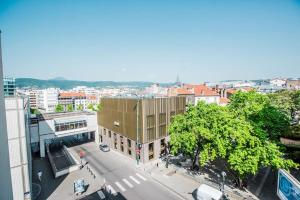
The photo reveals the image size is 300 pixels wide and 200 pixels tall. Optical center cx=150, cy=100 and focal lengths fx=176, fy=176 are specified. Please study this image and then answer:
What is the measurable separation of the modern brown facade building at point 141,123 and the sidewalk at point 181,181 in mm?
3218

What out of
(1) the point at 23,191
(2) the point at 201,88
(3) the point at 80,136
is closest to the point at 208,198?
(1) the point at 23,191

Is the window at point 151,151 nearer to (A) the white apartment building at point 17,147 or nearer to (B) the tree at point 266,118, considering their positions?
(B) the tree at point 266,118

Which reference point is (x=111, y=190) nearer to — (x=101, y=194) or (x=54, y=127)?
(x=101, y=194)

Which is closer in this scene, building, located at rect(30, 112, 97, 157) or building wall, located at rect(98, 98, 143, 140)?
building wall, located at rect(98, 98, 143, 140)

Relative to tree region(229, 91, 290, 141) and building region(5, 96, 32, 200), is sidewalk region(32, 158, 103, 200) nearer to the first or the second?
building region(5, 96, 32, 200)

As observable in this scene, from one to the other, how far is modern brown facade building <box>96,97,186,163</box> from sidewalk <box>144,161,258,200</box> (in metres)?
3.22

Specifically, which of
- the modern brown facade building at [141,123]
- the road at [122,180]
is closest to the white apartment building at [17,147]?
the road at [122,180]

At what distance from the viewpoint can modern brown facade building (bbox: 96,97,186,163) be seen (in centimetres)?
2856

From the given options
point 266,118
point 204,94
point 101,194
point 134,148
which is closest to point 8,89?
point 101,194

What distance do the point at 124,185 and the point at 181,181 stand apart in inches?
294

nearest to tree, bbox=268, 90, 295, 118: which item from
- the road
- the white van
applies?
the white van

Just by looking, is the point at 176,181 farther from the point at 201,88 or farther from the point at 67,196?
the point at 201,88

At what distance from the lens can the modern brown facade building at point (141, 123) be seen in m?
28.6

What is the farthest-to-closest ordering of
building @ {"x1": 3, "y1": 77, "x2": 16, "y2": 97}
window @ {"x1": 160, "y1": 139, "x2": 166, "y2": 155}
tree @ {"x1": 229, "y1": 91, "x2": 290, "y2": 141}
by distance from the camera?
window @ {"x1": 160, "y1": 139, "x2": 166, "y2": 155}
tree @ {"x1": 229, "y1": 91, "x2": 290, "y2": 141}
building @ {"x1": 3, "y1": 77, "x2": 16, "y2": 97}
